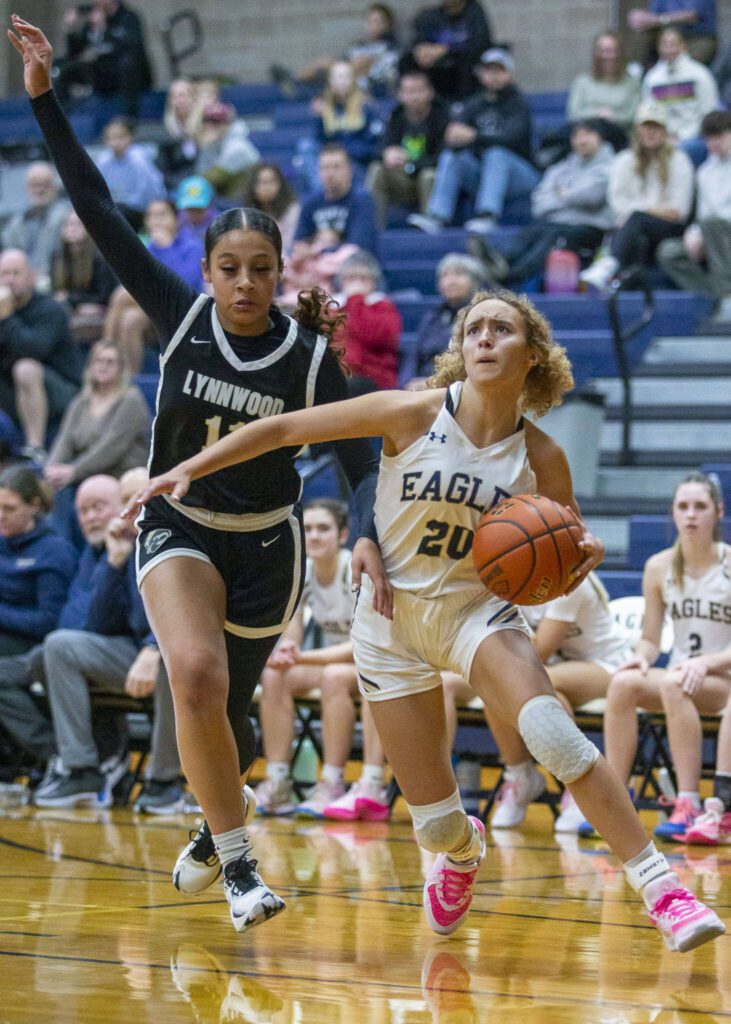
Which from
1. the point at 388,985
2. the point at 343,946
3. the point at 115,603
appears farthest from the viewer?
the point at 115,603

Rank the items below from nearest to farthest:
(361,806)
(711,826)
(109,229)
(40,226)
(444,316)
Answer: (109,229) < (711,826) < (361,806) < (444,316) < (40,226)

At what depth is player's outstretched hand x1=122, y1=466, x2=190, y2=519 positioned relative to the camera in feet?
11.1

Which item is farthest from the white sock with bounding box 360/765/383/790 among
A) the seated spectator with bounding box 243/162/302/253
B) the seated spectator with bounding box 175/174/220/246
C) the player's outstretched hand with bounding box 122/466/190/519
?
the seated spectator with bounding box 175/174/220/246

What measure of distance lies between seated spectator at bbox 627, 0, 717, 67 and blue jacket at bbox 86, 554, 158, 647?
6768 mm

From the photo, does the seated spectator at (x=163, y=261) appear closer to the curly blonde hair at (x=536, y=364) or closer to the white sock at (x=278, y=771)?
the white sock at (x=278, y=771)

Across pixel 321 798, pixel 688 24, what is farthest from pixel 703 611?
pixel 688 24

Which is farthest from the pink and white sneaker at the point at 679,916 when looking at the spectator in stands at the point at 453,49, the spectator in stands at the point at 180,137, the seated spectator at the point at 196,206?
the spectator in stands at the point at 180,137

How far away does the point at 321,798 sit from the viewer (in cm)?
681

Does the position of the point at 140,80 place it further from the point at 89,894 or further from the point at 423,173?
the point at 89,894

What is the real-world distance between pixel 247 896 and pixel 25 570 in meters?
4.37

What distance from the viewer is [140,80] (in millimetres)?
14977

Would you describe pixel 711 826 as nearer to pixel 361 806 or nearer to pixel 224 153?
pixel 361 806

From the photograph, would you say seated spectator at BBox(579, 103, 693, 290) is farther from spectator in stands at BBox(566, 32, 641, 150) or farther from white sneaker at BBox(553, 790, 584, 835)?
white sneaker at BBox(553, 790, 584, 835)

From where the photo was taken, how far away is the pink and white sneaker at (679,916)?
3316 mm
